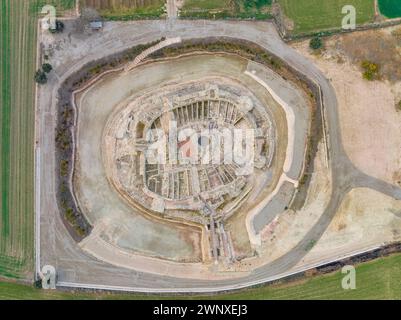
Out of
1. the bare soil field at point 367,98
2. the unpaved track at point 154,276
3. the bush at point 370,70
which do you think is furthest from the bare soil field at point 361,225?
the bush at point 370,70

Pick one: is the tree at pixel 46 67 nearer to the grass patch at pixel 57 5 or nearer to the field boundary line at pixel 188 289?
the grass patch at pixel 57 5

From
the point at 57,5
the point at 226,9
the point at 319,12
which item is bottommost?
the point at 319,12

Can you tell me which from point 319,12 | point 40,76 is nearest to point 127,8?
point 40,76

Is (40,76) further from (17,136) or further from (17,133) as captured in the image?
(17,136)

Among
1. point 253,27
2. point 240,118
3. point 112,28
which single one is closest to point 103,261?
point 240,118

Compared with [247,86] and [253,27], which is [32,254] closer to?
[247,86]
